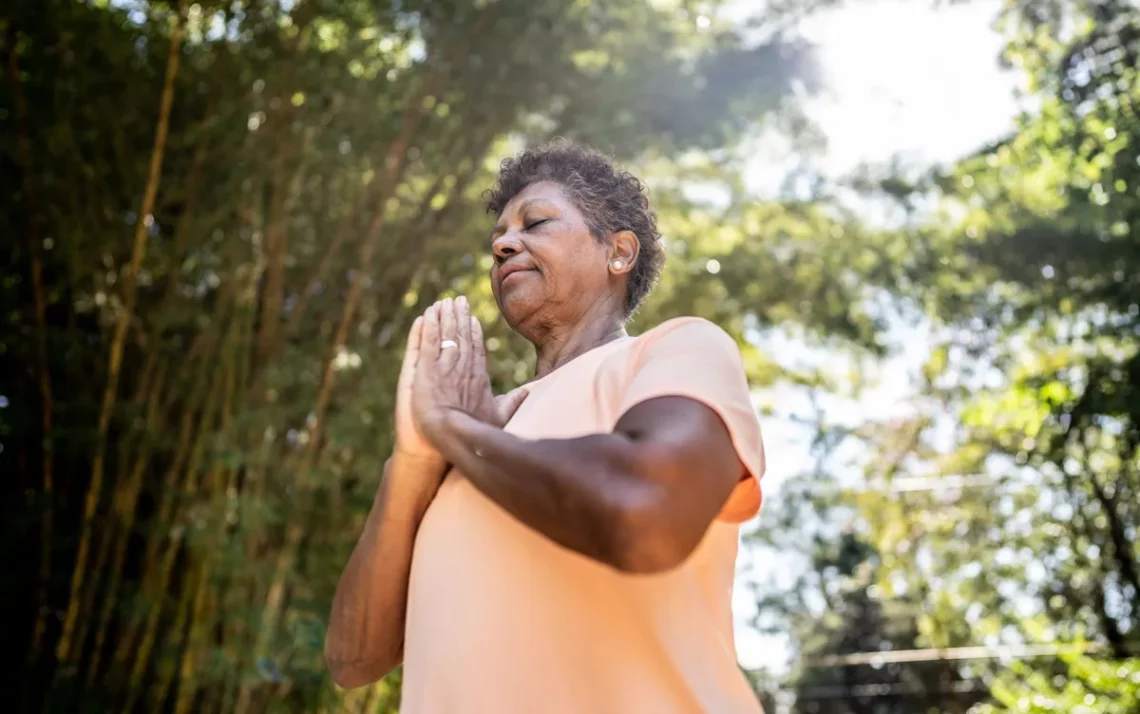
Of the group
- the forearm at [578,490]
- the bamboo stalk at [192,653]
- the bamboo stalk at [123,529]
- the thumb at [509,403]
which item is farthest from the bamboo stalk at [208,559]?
the forearm at [578,490]

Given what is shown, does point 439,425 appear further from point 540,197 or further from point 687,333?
point 540,197

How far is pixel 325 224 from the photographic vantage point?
3.98 meters

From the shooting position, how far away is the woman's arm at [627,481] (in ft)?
2.53

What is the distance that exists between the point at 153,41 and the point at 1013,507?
11049 millimetres

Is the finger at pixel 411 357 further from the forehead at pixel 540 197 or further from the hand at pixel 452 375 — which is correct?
the forehead at pixel 540 197

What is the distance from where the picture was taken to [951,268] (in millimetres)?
5910

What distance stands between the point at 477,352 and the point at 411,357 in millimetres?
68

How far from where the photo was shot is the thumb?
41.4 inches

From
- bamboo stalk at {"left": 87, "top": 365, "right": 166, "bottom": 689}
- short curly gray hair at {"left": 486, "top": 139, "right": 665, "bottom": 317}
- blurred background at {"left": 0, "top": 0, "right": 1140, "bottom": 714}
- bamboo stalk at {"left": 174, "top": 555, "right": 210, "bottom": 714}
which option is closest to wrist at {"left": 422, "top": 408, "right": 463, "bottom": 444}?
short curly gray hair at {"left": 486, "top": 139, "right": 665, "bottom": 317}

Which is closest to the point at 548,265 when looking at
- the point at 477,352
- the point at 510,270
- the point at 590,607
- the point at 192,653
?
the point at 510,270

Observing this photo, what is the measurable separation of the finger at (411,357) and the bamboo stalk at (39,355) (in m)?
3.13

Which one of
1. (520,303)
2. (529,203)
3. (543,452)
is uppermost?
(529,203)

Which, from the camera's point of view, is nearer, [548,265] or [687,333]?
[687,333]

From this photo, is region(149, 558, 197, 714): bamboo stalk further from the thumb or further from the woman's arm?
the woman's arm
